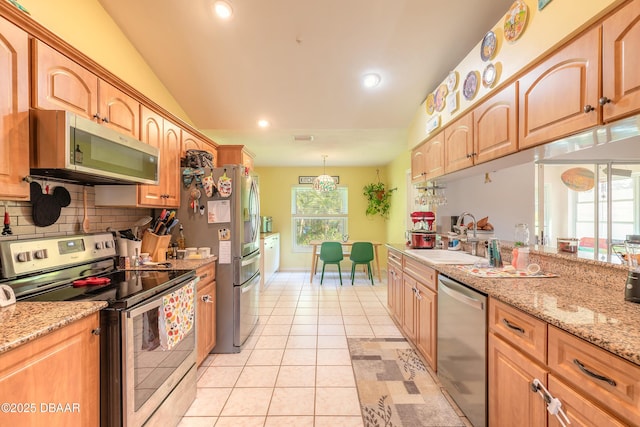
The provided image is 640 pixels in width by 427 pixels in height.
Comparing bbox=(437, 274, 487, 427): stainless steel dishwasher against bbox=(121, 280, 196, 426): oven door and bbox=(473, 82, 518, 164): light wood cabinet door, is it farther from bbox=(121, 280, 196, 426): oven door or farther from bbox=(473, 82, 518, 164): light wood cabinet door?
bbox=(121, 280, 196, 426): oven door

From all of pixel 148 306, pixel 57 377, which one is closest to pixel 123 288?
pixel 148 306

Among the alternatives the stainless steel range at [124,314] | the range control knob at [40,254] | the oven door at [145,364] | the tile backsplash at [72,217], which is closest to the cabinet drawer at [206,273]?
the stainless steel range at [124,314]

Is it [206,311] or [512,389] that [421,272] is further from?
[206,311]

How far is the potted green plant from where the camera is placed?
19.3 feet

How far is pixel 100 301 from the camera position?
1.21 metres

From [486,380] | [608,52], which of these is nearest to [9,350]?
[486,380]

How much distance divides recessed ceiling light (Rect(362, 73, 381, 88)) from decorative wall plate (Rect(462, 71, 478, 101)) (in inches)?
34.9

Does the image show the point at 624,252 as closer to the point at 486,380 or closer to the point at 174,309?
the point at 486,380

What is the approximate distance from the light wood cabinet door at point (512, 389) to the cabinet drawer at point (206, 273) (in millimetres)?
1954

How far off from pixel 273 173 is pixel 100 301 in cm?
514

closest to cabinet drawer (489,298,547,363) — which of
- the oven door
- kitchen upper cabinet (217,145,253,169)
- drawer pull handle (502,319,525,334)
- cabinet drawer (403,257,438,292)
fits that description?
drawer pull handle (502,319,525,334)

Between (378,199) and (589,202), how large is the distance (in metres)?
3.50

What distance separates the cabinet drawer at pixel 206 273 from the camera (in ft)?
7.14

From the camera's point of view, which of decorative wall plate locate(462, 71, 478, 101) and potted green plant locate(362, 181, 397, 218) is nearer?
decorative wall plate locate(462, 71, 478, 101)
